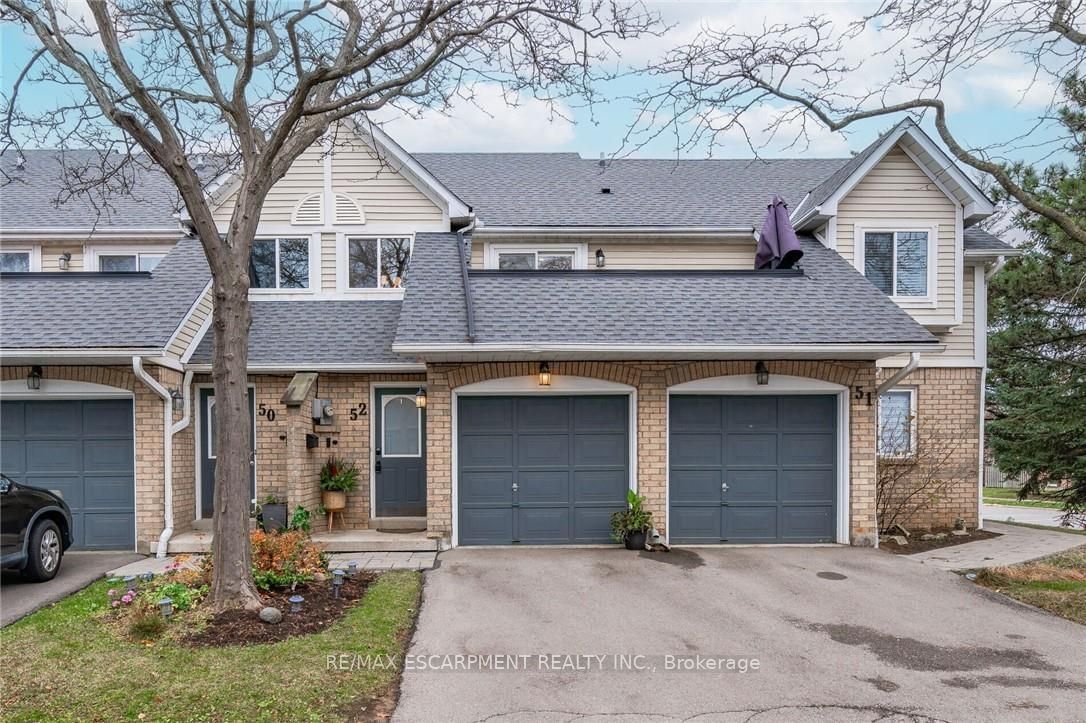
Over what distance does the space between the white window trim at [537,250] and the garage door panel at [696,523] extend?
5.33 m

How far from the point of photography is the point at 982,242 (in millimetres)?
12492

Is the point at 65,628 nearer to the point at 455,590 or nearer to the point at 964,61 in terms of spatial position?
the point at 455,590

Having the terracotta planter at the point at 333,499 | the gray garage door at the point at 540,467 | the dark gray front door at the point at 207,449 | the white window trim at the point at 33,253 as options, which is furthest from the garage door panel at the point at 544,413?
the white window trim at the point at 33,253

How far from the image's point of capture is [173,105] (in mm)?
8672

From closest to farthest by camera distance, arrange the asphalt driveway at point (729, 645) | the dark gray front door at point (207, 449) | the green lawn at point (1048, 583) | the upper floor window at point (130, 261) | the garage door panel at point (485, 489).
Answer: the asphalt driveway at point (729, 645)
the green lawn at point (1048, 583)
the garage door panel at point (485, 489)
the dark gray front door at point (207, 449)
the upper floor window at point (130, 261)

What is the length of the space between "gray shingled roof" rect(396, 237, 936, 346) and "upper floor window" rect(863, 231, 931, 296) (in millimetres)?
1008

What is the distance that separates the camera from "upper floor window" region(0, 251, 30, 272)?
13.0 metres

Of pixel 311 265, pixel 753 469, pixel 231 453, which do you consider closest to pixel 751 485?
pixel 753 469

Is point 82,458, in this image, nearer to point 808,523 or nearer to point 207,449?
point 207,449

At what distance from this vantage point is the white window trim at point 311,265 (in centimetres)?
1202

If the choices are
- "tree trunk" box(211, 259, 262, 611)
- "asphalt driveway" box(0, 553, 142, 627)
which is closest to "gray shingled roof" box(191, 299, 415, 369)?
"asphalt driveway" box(0, 553, 142, 627)

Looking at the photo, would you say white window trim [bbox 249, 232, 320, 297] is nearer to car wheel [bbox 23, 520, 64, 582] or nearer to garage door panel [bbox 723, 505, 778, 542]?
car wheel [bbox 23, 520, 64, 582]

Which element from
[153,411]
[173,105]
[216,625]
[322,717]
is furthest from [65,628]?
[173,105]

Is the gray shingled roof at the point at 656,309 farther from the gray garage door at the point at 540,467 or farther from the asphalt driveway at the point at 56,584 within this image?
the asphalt driveway at the point at 56,584
